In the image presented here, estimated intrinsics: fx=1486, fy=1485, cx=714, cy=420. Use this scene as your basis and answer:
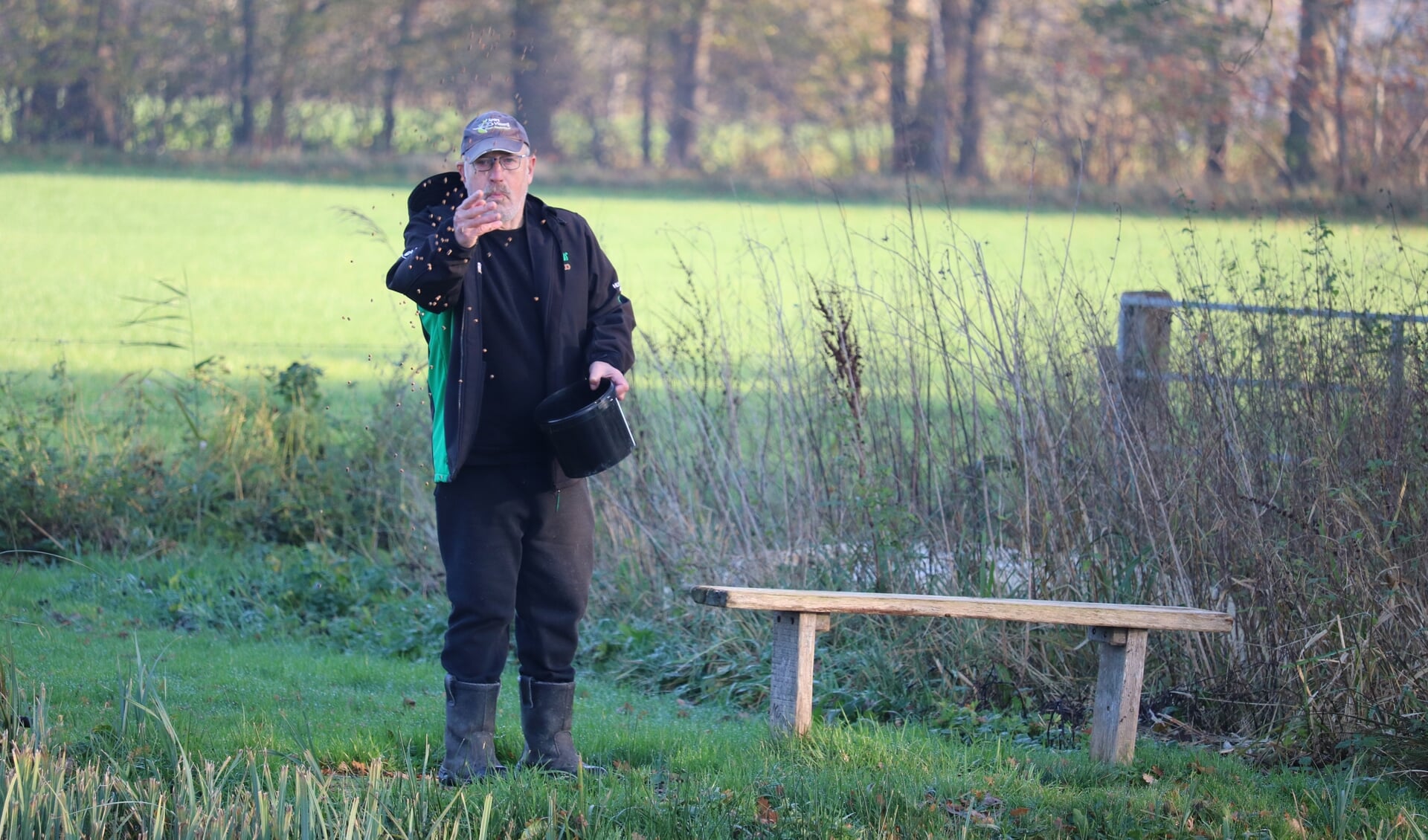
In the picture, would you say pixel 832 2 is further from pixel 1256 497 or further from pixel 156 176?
pixel 1256 497

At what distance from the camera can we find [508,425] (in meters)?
4.27

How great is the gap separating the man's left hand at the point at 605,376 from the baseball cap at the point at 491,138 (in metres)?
0.64

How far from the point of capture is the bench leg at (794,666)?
4621 millimetres

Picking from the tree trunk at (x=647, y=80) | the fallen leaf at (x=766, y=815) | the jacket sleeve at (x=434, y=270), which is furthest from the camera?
the tree trunk at (x=647, y=80)

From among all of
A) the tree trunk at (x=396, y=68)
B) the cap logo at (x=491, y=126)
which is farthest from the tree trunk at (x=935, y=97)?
the cap logo at (x=491, y=126)

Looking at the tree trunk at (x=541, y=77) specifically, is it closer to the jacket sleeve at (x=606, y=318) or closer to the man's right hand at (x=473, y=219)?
the jacket sleeve at (x=606, y=318)

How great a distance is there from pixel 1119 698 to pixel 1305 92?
2572 centimetres

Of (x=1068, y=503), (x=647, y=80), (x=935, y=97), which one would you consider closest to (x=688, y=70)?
(x=647, y=80)

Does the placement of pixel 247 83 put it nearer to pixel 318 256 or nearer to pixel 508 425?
pixel 318 256

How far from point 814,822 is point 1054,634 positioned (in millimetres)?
2331

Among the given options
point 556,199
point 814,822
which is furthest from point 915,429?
point 556,199

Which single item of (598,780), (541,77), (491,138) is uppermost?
(541,77)

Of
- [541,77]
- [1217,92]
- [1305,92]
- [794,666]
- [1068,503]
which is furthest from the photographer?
[541,77]

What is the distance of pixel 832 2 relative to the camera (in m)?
46.6
